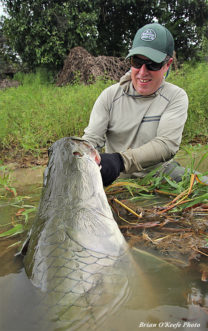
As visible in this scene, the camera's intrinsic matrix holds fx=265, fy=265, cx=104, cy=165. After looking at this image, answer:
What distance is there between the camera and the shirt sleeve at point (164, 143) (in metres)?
1.98

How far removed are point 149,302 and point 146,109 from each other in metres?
1.82

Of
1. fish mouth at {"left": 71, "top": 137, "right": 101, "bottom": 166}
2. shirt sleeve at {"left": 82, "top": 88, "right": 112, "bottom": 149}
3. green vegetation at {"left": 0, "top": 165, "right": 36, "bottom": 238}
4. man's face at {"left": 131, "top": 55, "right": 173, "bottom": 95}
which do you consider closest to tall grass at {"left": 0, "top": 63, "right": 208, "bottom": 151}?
green vegetation at {"left": 0, "top": 165, "right": 36, "bottom": 238}

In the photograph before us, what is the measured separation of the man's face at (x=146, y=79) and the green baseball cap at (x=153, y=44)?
0.08 m

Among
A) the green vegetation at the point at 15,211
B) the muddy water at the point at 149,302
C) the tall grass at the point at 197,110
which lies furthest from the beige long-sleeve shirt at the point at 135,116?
the tall grass at the point at 197,110

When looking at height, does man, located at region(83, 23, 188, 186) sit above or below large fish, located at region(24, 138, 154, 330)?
above

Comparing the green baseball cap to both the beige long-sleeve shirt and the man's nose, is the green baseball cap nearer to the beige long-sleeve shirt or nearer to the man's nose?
the man's nose

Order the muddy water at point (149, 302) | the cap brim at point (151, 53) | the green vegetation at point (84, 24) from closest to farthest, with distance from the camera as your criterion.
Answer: the muddy water at point (149, 302)
the cap brim at point (151, 53)
the green vegetation at point (84, 24)

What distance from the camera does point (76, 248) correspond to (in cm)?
116

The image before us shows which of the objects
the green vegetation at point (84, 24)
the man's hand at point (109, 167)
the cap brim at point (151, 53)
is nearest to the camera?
the man's hand at point (109, 167)

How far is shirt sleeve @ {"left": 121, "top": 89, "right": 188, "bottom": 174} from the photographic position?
78.1 inches

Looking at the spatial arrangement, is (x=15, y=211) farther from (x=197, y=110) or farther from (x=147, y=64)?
(x=197, y=110)

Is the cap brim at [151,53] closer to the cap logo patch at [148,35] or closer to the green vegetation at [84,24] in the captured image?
the cap logo patch at [148,35]

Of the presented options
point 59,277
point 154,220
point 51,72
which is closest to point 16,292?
point 59,277

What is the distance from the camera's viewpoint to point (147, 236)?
1.51 meters
